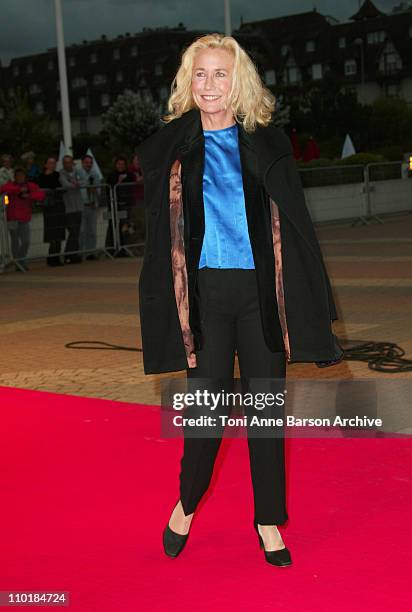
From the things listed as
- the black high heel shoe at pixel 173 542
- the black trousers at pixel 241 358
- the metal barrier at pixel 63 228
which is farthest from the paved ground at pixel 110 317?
the black trousers at pixel 241 358

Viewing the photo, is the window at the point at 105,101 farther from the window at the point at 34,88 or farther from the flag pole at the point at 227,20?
the flag pole at the point at 227,20

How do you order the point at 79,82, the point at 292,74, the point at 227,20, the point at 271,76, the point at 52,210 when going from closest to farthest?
the point at 52,210, the point at 227,20, the point at 271,76, the point at 292,74, the point at 79,82

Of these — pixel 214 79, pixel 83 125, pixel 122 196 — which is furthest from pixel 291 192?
pixel 83 125

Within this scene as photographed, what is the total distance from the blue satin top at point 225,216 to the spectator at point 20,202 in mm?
13407

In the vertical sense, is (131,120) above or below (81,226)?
above

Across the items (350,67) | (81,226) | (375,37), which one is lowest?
(81,226)

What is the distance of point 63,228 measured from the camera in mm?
17891

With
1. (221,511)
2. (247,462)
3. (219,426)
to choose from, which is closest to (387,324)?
(247,462)

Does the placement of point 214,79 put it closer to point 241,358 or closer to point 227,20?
point 241,358

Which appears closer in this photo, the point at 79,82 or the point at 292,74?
the point at 292,74

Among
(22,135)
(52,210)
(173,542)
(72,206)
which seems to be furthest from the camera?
(22,135)

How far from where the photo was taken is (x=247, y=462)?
18.3 ft

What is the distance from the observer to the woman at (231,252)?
3920 millimetres

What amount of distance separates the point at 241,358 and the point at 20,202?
13560 millimetres
